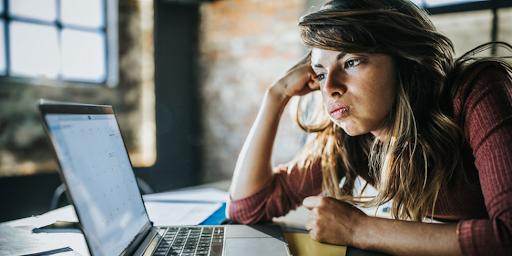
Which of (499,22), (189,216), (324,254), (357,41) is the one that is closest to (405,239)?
(324,254)

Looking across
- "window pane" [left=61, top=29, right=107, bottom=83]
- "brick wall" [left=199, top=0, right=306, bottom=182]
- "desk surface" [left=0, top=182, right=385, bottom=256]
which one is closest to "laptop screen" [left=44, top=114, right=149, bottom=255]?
"desk surface" [left=0, top=182, right=385, bottom=256]

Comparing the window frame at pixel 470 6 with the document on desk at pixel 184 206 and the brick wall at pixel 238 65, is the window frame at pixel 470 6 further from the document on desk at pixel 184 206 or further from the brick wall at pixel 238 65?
the document on desk at pixel 184 206

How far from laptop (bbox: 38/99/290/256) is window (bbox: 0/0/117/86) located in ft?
7.62

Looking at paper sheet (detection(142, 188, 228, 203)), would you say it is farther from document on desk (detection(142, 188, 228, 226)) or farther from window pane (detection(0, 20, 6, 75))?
window pane (detection(0, 20, 6, 75))

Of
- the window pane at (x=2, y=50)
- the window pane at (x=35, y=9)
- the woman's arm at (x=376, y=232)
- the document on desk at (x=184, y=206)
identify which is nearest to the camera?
the woman's arm at (x=376, y=232)

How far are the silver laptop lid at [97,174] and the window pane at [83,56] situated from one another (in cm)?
243

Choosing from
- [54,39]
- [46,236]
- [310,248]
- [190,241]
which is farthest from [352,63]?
[54,39]

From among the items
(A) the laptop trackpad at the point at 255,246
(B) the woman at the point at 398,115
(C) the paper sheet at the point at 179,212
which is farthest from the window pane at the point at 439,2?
(A) the laptop trackpad at the point at 255,246

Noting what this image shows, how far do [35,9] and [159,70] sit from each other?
3.76 ft

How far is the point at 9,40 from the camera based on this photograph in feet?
7.84

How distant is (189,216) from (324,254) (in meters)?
0.45

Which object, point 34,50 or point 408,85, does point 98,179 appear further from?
point 34,50

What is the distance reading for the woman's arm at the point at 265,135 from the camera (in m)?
0.96

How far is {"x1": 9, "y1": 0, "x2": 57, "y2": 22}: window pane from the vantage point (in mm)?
2446
